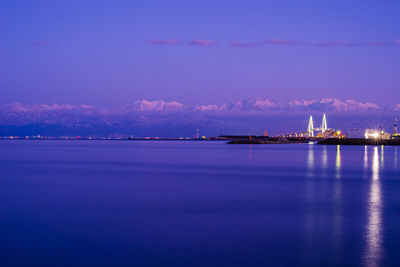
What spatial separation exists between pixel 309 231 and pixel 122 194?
828cm

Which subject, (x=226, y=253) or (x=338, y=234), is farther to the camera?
(x=338, y=234)

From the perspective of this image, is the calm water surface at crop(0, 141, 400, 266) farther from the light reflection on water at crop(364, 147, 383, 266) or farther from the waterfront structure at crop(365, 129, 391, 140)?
the waterfront structure at crop(365, 129, 391, 140)

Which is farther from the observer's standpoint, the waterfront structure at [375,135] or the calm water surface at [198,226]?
the waterfront structure at [375,135]

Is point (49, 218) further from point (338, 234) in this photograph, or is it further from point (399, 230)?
point (399, 230)

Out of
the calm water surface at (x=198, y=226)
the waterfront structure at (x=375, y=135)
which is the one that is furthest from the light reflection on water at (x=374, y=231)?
the waterfront structure at (x=375, y=135)

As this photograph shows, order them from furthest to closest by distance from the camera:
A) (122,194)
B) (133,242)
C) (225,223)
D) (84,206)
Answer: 1. (122,194)
2. (84,206)
3. (225,223)
4. (133,242)

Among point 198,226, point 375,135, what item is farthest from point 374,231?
point 375,135

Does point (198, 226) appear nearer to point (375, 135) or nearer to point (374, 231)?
point (374, 231)

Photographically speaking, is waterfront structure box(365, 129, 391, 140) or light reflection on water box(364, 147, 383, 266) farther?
waterfront structure box(365, 129, 391, 140)

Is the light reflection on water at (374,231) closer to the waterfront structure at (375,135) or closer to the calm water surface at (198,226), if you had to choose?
the calm water surface at (198,226)

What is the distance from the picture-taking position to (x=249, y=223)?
11.3 m

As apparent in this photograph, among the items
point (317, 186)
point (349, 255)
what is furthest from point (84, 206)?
point (317, 186)

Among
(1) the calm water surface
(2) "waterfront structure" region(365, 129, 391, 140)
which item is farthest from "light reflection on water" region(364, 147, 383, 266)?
(2) "waterfront structure" region(365, 129, 391, 140)

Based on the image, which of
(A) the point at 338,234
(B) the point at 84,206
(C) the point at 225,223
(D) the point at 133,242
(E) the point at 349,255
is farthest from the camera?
(B) the point at 84,206
